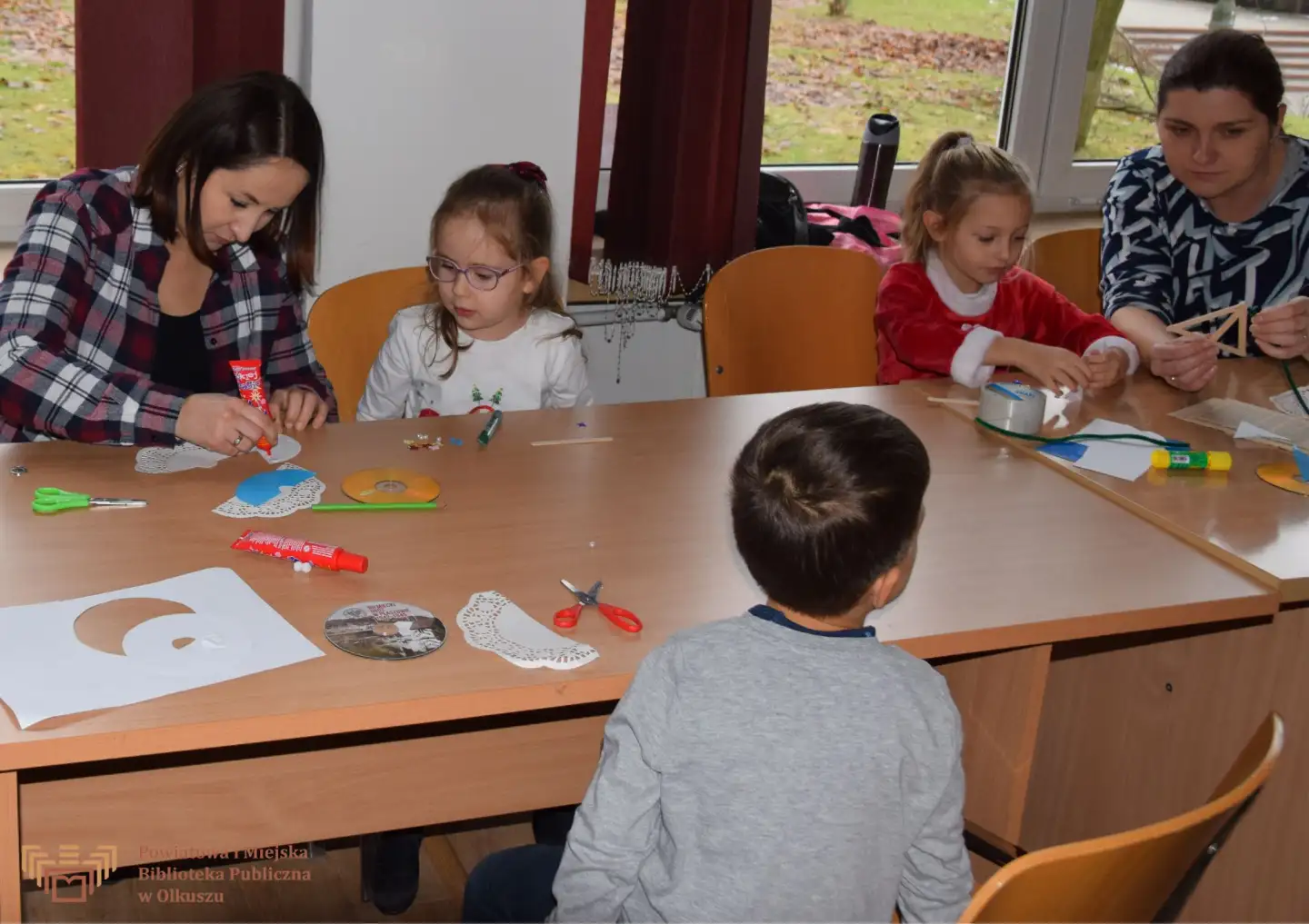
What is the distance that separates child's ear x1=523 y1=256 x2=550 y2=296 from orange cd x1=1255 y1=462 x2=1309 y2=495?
1.07 metres

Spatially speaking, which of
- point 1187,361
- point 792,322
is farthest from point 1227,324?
point 792,322

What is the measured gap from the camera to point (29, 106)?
8.38ft

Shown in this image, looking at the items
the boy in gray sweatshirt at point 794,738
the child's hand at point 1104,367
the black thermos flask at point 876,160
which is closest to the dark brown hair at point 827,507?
the boy in gray sweatshirt at point 794,738

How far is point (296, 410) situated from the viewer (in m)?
1.84

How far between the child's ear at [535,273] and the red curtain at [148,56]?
1.98 ft

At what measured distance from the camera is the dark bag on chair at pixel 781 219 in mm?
3104

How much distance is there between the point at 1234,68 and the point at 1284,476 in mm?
830

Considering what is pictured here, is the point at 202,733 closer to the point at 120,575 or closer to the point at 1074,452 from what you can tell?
the point at 120,575

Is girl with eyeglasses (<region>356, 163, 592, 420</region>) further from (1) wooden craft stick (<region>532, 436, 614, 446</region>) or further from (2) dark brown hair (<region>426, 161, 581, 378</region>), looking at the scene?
(1) wooden craft stick (<region>532, 436, 614, 446</region>)

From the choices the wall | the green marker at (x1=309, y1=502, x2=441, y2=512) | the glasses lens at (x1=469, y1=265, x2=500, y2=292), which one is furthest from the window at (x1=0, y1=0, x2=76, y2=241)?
the green marker at (x1=309, y1=502, x2=441, y2=512)

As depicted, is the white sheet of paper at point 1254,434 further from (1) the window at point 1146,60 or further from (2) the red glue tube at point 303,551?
(1) the window at point 1146,60

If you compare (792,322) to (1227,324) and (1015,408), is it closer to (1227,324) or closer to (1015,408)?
(1015,408)

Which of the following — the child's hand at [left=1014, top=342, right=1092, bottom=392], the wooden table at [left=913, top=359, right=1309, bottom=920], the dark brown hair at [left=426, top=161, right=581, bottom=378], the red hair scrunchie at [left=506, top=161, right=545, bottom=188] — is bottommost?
the wooden table at [left=913, top=359, right=1309, bottom=920]

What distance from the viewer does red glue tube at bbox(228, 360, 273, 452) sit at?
1724 millimetres
